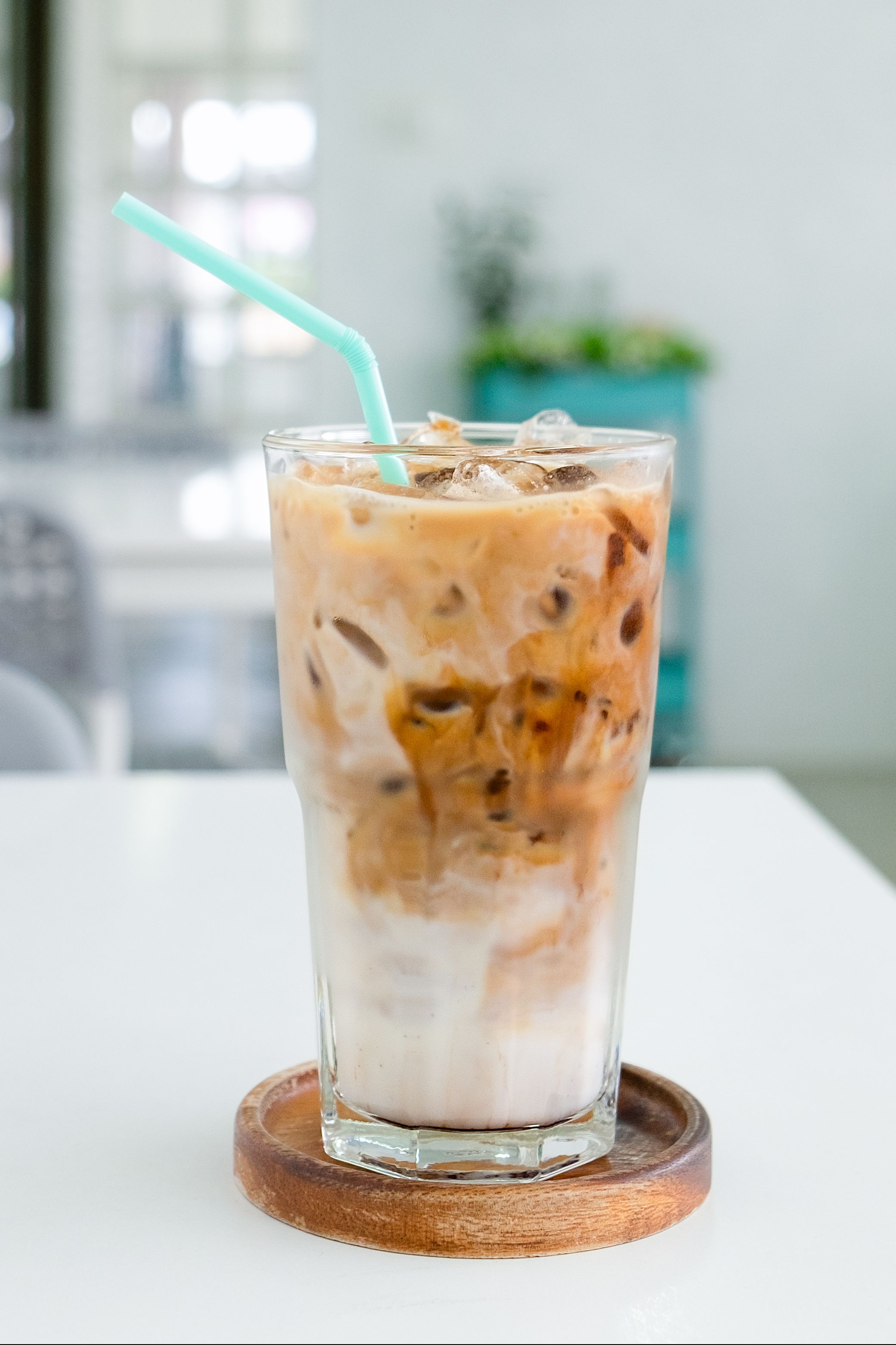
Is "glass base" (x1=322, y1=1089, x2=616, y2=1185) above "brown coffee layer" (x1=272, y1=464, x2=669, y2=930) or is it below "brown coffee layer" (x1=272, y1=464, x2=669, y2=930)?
below

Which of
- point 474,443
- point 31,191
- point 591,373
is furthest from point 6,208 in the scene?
point 474,443

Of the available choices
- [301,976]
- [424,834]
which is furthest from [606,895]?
[301,976]

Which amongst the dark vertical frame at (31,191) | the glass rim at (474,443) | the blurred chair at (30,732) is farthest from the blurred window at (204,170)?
the glass rim at (474,443)

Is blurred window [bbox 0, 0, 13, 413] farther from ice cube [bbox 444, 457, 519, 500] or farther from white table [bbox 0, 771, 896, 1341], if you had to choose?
ice cube [bbox 444, 457, 519, 500]

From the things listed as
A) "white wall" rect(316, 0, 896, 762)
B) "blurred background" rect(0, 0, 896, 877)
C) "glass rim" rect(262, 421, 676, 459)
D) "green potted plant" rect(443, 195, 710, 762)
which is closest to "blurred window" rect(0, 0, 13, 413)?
"blurred background" rect(0, 0, 896, 877)

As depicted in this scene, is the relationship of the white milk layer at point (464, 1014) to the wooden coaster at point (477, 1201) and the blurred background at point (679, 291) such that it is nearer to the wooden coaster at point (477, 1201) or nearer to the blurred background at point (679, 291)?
the wooden coaster at point (477, 1201)

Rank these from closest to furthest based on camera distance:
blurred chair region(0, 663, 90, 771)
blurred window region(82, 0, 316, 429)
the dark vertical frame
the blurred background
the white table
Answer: the white table, blurred chair region(0, 663, 90, 771), the blurred background, the dark vertical frame, blurred window region(82, 0, 316, 429)
